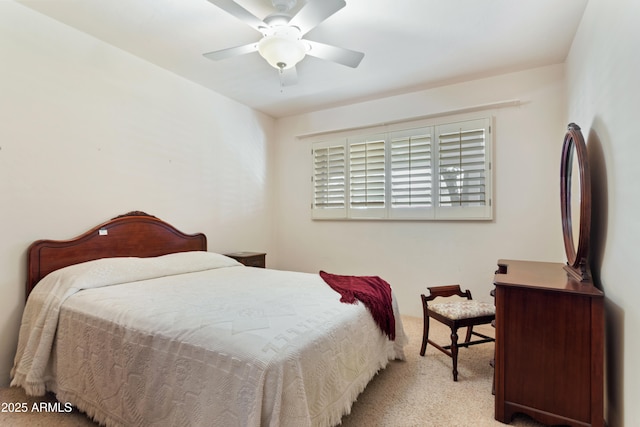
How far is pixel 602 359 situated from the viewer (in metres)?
1.53

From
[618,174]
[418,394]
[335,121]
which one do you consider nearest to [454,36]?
[618,174]

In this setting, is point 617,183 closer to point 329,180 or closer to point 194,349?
point 194,349

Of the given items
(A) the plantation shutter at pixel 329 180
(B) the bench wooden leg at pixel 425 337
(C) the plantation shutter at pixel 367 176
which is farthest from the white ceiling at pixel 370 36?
(B) the bench wooden leg at pixel 425 337

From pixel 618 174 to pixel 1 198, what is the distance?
3585 millimetres

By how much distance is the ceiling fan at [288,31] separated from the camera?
5.88 ft

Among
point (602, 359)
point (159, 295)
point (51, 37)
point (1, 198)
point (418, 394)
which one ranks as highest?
point (51, 37)

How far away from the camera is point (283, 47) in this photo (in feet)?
6.89

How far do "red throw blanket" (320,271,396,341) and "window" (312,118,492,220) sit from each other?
56.3 inches

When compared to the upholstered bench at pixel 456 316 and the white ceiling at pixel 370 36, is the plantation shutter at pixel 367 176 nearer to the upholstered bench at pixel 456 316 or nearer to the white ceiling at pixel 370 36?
the white ceiling at pixel 370 36

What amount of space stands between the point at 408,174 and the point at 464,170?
58cm

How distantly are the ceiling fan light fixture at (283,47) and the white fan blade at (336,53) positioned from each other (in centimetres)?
7

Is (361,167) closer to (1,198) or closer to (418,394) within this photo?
(418,394)

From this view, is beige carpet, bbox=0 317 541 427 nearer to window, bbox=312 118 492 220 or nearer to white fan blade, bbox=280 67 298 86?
window, bbox=312 118 492 220

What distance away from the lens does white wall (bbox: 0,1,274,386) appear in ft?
7.15
